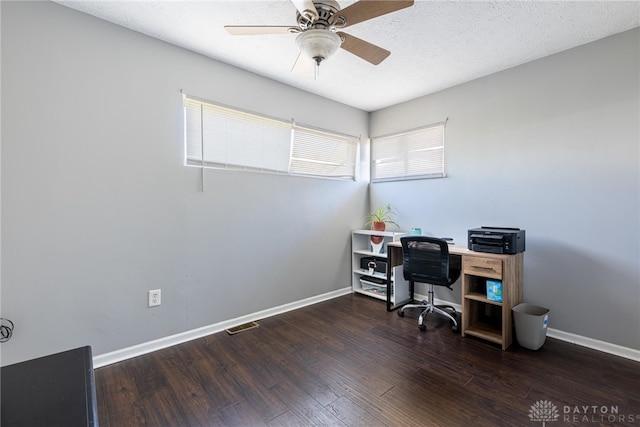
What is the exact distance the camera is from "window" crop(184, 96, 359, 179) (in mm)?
2559

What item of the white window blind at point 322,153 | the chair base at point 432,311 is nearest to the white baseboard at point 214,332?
the chair base at point 432,311

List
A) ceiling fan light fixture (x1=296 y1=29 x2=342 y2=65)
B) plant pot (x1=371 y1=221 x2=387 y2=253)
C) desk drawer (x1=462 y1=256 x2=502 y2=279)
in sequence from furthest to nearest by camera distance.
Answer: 1. plant pot (x1=371 y1=221 x2=387 y2=253)
2. desk drawer (x1=462 y1=256 x2=502 y2=279)
3. ceiling fan light fixture (x1=296 y1=29 x2=342 y2=65)

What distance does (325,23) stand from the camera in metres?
1.59

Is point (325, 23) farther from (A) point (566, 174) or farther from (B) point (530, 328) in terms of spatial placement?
(B) point (530, 328)

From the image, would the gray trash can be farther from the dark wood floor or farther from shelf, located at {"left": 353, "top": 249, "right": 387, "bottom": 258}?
shelf, located at {"left": 353, "top": 249, "right": 387, "bottom": 258}

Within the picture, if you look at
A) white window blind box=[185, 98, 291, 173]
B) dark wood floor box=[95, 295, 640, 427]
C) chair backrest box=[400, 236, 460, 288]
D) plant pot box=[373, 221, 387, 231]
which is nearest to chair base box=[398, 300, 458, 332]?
dark wood floor box=[95, 295, 640, 427]

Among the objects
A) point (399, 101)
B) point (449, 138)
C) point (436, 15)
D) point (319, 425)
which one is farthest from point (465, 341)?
point (399, 101)

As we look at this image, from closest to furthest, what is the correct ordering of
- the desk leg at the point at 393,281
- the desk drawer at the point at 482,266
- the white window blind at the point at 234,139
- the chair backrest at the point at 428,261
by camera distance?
1. the desk drawer at the point at 482,266
2. the white window blind at the point at 234,139
3. the chair backrest at the point at 428,261
4. the desk leg at the point at 393,281

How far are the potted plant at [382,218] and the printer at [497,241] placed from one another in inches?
49.0

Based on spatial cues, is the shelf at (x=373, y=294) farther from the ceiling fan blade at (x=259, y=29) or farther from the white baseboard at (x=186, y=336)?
the ceiling fan blade at (x=259, y=29)

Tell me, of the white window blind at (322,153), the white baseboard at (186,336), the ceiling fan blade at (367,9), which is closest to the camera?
the ceiling fan blade at (367,9)

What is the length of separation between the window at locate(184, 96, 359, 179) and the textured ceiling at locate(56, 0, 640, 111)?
51cm

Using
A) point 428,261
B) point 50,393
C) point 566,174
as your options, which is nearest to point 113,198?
point 50,393

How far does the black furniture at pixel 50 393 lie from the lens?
25.1 inches
